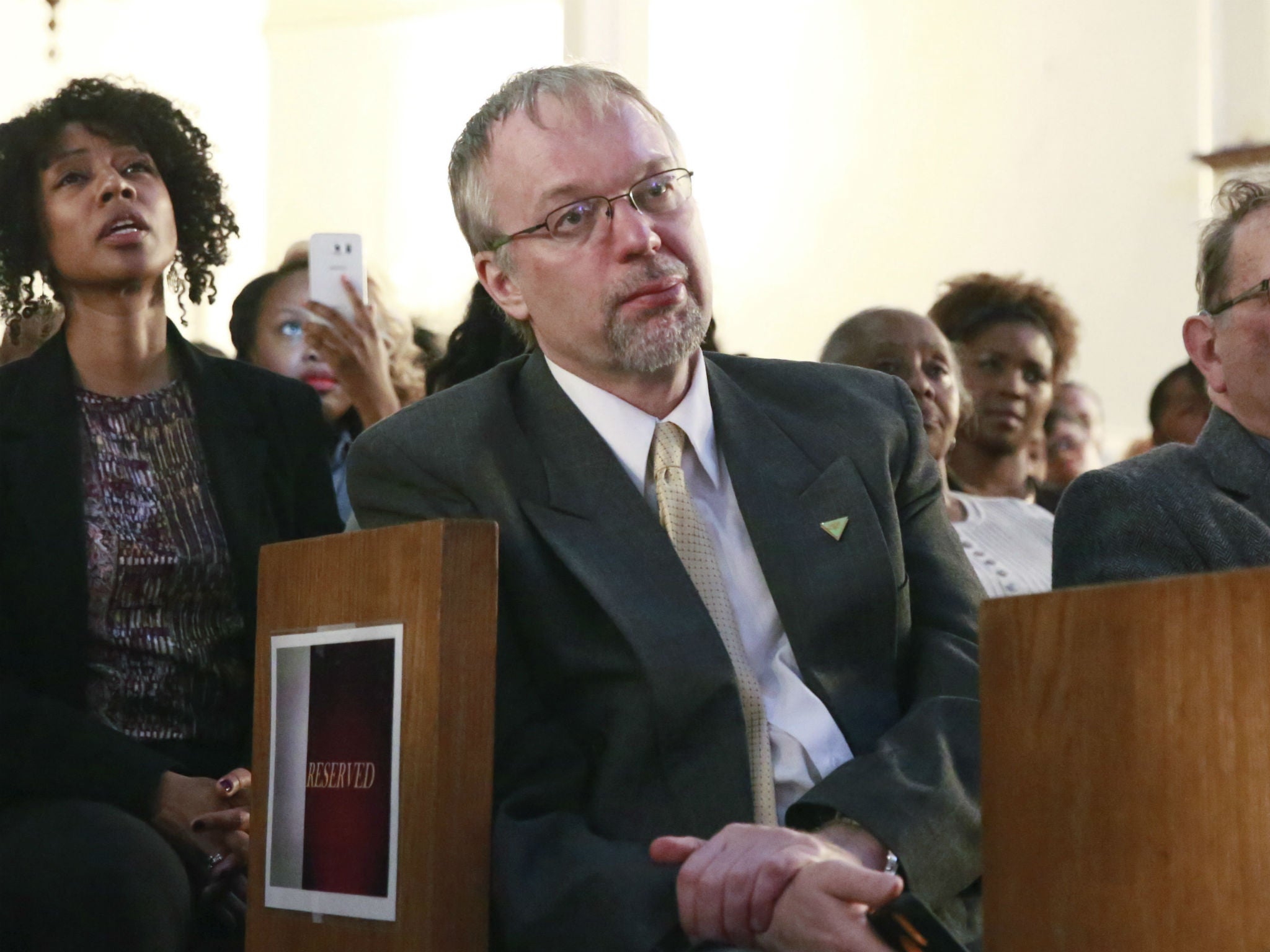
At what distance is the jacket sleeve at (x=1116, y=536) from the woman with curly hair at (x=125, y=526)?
1174 millimetres

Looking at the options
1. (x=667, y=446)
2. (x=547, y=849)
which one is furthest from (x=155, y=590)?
(x=547, y=849)

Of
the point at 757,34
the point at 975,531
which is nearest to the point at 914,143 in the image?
the point at 757,34

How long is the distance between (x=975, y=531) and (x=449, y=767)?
2.27 meters

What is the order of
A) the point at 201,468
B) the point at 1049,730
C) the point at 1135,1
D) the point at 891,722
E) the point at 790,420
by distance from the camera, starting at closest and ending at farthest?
the point at 1049,730 → the point at 891,722 → the point at 790,420 → the point at 201,468 → the point at 1135,1

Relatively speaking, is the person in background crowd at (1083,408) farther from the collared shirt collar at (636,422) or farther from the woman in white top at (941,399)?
the collared shirt collar at (636,422)

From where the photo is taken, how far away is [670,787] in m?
1.79

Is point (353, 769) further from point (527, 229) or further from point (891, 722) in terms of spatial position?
point (527, 229)

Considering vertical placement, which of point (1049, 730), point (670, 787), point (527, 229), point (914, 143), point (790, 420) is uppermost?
point (914, 143)

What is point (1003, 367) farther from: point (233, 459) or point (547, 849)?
point (547, 849)

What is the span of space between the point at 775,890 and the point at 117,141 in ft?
6.15

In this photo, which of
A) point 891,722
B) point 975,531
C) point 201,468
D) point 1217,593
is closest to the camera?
point 1217,593

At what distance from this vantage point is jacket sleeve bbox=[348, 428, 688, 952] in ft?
5.26

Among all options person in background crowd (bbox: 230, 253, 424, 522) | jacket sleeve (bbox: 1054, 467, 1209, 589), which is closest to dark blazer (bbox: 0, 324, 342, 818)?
person in background crowd (bbox: 230, 253, 424, 522)

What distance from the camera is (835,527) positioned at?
194 cm
